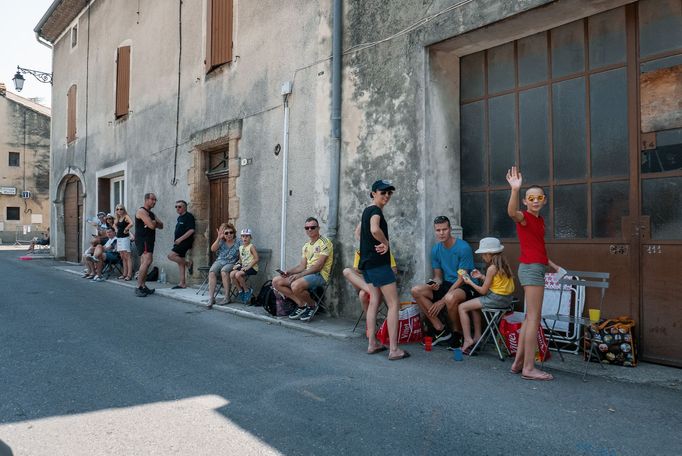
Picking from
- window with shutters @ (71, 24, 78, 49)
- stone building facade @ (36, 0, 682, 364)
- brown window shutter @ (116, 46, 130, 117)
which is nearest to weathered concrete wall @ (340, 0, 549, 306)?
stone building facade @ (36, 0, 682, 364)

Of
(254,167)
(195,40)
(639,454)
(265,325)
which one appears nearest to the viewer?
(639,454)

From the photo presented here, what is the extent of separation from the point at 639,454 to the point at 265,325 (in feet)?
16.0

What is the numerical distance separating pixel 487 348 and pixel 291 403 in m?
2.63

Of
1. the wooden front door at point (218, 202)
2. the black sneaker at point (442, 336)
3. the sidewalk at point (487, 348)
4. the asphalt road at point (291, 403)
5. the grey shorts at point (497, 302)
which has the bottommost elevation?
the asphalt road at point (291, 403)

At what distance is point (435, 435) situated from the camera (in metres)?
3.27

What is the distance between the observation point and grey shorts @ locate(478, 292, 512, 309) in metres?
5.23

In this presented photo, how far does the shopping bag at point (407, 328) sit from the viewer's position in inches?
229

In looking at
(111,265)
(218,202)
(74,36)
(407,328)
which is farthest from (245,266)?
(74,36)

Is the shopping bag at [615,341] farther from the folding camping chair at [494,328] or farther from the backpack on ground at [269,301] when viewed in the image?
the backpack on ground at [269,301]

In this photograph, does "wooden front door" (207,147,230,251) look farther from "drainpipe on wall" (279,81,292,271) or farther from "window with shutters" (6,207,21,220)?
"window with shutters" (6,207,21,220)

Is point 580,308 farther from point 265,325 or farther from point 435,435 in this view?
point 265,325

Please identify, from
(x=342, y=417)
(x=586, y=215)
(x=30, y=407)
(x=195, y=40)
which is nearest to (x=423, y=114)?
(x=586, y=215)

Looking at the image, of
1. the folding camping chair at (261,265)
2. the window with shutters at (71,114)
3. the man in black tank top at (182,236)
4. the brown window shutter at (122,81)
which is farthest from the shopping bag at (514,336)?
the window with shutters at (71,114)

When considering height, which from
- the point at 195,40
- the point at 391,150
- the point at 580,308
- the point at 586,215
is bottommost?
the point at 580,308
